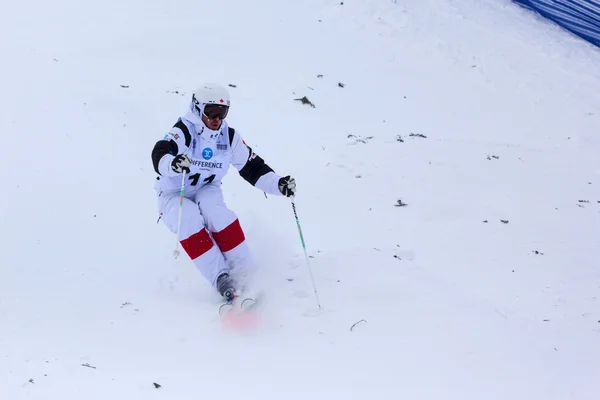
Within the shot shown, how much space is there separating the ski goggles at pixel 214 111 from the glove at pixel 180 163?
447 mm

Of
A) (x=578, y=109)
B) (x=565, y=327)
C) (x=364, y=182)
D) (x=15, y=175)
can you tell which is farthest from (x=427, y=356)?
(x=578, y=109)

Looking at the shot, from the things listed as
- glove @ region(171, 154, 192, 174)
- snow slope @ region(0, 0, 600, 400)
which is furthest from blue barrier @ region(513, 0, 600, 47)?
glove @ region(171, 154, 192, 174)

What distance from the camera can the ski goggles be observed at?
16.4 feet

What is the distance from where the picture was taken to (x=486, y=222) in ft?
20.9

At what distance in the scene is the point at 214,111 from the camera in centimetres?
500

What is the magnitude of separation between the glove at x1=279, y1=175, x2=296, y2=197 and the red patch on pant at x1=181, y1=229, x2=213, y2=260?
2.43ft

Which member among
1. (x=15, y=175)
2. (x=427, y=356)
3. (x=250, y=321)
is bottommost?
(x=15, y=175)

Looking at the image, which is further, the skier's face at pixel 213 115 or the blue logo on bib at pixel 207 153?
the blue logo on bib at pixel 207 153

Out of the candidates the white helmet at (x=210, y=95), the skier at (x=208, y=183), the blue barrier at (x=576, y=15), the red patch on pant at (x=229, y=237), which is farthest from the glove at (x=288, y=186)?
the blue barrier at (x=576, y=15)

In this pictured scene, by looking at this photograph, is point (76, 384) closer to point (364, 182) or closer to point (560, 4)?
point (364, 182)

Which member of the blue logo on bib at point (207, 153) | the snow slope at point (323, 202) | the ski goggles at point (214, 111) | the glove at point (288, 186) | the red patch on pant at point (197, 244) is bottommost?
the snow slope at point (323, 202)

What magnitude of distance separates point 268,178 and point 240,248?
64 cm

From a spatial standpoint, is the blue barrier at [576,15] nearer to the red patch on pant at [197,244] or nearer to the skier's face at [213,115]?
the skier's face at [213,115]

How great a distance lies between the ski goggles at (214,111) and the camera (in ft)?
16.4
